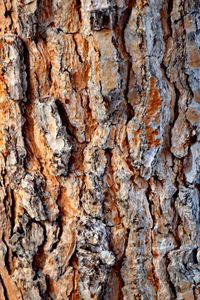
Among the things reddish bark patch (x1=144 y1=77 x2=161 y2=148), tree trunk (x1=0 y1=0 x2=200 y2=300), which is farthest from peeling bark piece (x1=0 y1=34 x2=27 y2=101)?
reddish bark patch (x1=144 y1=77 x2=161 y2=148)

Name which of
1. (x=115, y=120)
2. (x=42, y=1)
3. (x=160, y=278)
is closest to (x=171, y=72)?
(x=115, y=120)

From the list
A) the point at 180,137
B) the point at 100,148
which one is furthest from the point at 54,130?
the point at 180,137

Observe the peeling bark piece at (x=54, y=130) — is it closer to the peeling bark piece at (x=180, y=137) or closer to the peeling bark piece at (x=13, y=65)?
the peeling bark piece at (x=13, y=65)

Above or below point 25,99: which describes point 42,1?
above

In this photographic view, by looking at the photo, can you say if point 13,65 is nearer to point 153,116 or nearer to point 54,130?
point 54,130


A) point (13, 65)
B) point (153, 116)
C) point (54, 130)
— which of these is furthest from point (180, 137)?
point (13, 65)

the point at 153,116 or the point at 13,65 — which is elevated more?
the point at 13,65

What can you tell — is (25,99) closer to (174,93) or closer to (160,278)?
(174,93)

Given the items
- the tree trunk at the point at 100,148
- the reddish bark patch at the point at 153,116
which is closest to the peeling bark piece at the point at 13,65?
the tree trunk at the point at 100,148
